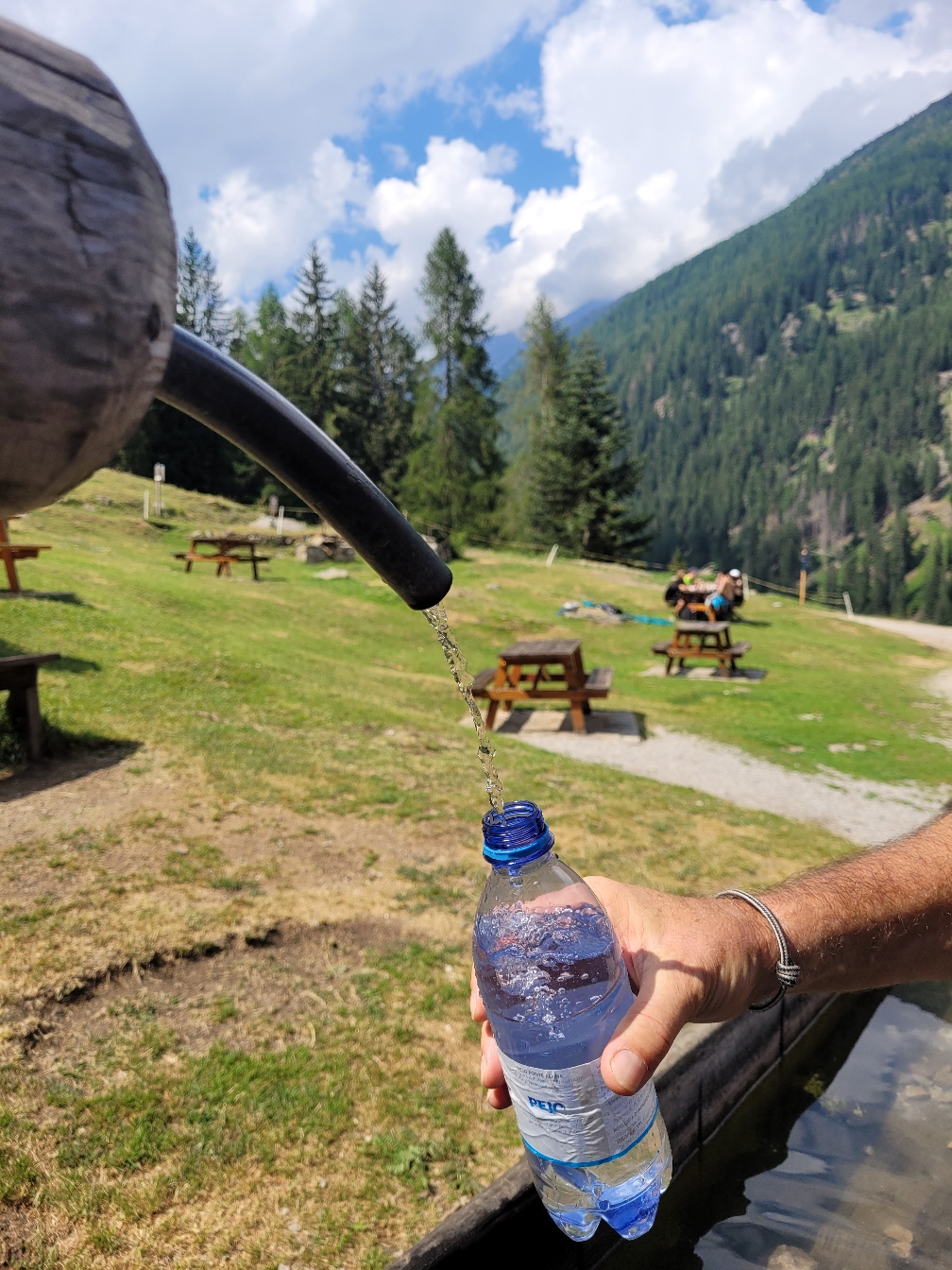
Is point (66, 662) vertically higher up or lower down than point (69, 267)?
lower down

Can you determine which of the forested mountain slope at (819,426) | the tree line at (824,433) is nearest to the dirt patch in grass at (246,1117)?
the tree line at (824,433)

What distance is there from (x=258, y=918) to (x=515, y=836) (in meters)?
3.17

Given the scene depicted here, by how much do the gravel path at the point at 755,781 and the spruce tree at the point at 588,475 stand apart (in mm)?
28716

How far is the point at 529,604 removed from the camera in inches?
828

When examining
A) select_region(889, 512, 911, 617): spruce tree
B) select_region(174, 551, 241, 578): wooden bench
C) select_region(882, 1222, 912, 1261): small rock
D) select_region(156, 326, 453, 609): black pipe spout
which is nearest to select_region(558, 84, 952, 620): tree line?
select_region(889, 512, 911, 617): spruce tree

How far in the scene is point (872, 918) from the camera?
1.86 metres

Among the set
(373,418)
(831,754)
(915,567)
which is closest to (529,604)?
(831,754)

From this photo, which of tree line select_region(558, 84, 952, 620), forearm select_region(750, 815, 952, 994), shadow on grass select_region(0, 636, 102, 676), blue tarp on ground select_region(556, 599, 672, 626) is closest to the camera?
forearm select_region(750, 815, 952, 994)

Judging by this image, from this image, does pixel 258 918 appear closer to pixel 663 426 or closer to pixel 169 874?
pixel 169 874

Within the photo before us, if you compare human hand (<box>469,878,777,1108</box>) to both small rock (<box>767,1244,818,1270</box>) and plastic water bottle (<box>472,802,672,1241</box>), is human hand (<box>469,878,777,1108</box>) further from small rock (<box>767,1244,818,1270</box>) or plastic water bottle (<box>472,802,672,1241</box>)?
small rock (<box>767,1244,818,1270</box>)

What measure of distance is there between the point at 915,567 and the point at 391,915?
130740mm

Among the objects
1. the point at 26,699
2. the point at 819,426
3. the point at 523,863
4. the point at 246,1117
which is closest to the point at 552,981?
the point at 523,863

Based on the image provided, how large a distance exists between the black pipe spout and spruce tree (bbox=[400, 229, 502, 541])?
37840mm

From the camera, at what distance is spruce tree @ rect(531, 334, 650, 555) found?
3866cm
